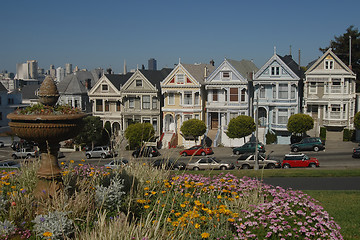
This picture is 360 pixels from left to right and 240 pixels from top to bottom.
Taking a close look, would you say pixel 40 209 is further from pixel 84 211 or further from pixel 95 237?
pixel 95 237

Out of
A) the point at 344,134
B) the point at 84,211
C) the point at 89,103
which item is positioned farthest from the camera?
the point at 89,103

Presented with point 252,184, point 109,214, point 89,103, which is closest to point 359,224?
point 252,184

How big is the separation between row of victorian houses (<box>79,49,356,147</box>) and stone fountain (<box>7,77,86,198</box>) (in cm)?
3158

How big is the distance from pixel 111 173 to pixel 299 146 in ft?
99.3

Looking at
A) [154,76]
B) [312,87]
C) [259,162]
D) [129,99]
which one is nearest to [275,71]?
[312,87]

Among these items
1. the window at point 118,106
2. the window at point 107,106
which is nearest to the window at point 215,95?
the window at point 118,106

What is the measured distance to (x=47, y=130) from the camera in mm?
10695

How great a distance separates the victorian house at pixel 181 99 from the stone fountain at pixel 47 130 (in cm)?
3733

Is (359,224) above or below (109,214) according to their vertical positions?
below

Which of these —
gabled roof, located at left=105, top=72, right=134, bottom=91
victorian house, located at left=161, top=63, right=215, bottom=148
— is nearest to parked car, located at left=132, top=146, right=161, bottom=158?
victorian house, located at left=161, top=63, right=215, bottom=148

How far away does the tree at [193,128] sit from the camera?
4628cm

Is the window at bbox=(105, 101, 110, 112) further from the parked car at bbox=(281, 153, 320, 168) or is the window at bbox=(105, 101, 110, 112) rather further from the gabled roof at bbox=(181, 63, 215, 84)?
the parked car at bbox=(281, 153, 320, 168)

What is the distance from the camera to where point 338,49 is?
6462 centimetres

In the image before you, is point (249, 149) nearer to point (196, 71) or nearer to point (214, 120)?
point (214, 120)
